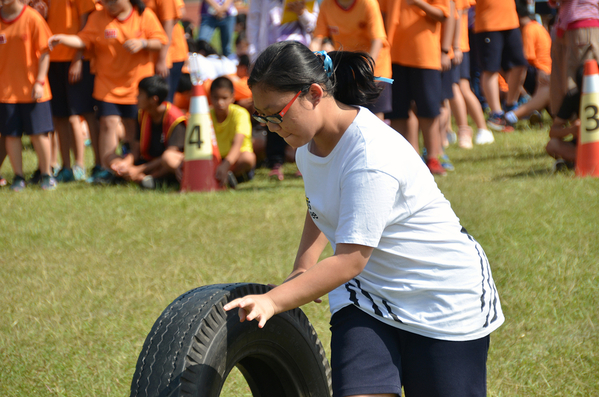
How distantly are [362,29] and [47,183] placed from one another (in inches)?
144

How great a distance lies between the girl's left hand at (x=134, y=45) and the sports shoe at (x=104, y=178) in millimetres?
1351

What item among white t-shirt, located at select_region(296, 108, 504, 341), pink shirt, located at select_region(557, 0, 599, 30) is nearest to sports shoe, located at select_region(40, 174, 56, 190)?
pink shirt, located at select_region(557, 0, 599, 30)

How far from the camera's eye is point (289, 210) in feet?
18.7

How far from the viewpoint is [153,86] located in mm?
6883

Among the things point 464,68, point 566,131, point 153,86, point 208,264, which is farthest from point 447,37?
point 208,264

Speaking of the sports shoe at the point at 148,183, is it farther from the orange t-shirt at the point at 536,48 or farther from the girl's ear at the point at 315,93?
the orange t-shirt at the point at 536,48

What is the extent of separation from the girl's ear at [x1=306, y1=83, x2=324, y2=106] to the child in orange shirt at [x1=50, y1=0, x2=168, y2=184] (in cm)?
542

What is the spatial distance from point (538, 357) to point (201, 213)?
3282mm

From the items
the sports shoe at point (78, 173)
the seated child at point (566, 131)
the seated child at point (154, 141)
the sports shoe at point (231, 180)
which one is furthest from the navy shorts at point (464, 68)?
the sports shoe at point (78, 173)

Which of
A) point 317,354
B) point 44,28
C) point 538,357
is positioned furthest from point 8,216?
point 538,357

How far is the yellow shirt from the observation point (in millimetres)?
7188

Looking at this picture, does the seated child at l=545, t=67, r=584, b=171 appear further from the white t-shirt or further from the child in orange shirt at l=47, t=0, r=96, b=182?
the child in orange shirt at l=47, t=0, r=96, b=182

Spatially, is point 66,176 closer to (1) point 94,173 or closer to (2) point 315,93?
(1) point 94,173

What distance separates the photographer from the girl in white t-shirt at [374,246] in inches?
77.4
